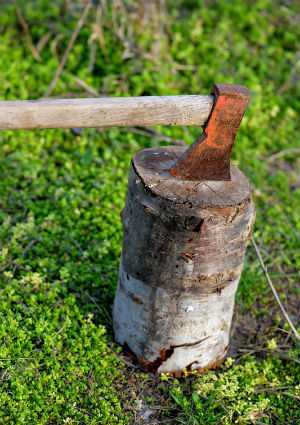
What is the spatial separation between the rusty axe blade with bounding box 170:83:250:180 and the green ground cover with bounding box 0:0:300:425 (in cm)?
77

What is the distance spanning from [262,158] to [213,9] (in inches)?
107

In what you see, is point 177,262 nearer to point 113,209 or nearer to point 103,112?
point 103,112

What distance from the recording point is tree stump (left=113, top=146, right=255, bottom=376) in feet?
7.50

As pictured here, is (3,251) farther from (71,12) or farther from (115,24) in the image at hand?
(71,12)

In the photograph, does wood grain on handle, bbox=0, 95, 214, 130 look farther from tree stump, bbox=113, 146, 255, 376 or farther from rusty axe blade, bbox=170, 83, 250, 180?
tree stump, bbox=113, 146, 255, 376

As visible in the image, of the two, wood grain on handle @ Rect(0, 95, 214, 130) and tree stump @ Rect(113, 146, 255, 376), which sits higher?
wood grain on handle @ Rect(0, 95, 214, 130)

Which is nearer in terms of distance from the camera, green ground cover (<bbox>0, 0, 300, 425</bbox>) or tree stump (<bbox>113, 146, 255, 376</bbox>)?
A: tree stump (<bbox>113, 146, 255, 376</bbox>)

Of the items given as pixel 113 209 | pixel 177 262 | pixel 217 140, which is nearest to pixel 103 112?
pixel 217 140

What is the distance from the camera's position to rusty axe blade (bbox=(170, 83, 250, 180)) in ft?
7.45

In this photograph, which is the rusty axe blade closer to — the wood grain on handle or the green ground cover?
the wood grain on handle

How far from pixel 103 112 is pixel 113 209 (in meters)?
1.55

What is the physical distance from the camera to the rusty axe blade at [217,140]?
2.27 meters

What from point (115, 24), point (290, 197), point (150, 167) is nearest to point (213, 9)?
point (115, 24)

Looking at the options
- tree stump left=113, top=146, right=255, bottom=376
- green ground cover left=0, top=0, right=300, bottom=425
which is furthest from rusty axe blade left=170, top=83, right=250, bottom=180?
green ground cover left=0, top=0, right=300, bottom=425
